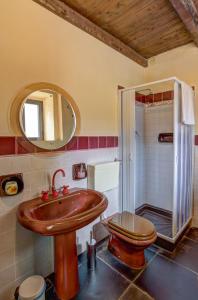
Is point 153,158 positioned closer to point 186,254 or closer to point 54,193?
point 186,254

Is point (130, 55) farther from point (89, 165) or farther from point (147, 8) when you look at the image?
point (89, 165)

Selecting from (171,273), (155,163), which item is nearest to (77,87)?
(155,163)

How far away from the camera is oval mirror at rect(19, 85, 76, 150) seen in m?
1.37

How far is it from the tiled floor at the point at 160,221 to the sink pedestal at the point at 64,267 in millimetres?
1193

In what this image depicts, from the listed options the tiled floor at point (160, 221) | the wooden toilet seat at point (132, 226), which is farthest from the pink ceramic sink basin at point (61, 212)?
the tiled floor at point (160, 221)

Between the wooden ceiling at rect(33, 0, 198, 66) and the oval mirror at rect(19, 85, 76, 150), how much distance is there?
73cm

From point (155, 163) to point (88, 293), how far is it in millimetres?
1891

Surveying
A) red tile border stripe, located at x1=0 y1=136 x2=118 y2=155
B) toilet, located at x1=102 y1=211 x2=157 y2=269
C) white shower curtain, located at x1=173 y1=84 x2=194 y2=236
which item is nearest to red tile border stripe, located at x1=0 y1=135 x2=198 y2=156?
red tile border stripe, located at x1=0 y1=136 x2=118 y2=155

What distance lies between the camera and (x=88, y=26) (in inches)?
70.6

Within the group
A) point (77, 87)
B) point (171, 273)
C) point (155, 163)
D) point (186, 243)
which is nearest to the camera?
point (171, 273)

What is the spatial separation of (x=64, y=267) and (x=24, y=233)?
40cm

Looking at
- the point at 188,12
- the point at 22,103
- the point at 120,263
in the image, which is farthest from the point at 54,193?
the point at 188,12

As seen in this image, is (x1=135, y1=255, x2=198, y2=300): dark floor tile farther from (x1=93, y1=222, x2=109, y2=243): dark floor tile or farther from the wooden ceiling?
the wooden ceiling

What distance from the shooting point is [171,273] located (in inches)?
62.5
